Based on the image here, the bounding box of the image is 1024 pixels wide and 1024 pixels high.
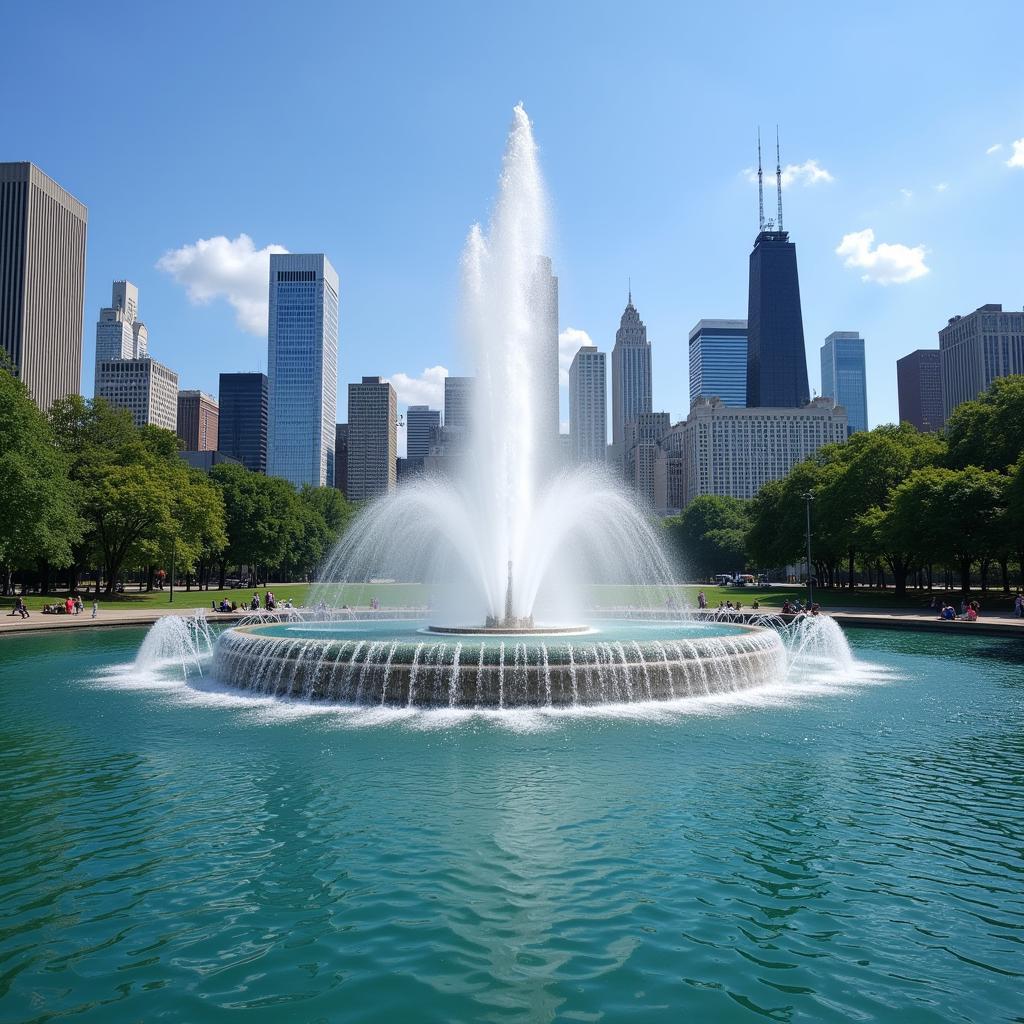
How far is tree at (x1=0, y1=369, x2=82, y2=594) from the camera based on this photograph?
1868 inches

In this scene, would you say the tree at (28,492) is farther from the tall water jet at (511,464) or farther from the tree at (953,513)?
the tree at (953,513)

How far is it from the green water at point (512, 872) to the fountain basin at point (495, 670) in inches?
81.3

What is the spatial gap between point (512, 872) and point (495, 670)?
995 cm

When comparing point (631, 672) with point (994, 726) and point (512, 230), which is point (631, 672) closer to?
point (994, 726)

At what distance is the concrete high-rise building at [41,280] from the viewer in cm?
16562

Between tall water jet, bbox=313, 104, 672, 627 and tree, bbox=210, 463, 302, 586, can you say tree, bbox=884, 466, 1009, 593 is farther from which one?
tree, bbox=210, 463, 302, 586

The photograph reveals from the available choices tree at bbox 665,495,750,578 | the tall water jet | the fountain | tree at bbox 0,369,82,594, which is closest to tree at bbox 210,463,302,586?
tree at bbox 0,369,82,594

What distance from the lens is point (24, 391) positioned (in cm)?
5756

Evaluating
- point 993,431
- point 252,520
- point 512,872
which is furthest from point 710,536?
point 512,872

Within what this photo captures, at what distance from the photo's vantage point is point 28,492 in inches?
1882

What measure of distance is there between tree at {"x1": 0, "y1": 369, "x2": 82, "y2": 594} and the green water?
1483 inches

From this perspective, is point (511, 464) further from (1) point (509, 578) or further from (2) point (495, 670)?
(2) point (495, 670)

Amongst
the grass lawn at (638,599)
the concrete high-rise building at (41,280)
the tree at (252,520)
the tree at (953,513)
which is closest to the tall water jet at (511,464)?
the grass lawn at (638,599)

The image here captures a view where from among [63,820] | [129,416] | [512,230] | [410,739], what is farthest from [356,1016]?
[129,416]
